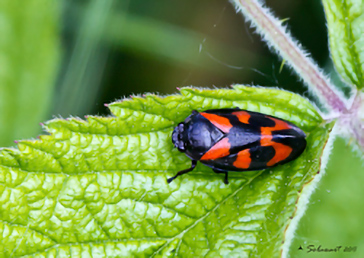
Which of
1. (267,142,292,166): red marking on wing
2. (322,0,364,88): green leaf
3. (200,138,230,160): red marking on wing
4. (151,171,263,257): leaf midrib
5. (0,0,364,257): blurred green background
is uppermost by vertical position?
(0,0,364,257): blurred green background

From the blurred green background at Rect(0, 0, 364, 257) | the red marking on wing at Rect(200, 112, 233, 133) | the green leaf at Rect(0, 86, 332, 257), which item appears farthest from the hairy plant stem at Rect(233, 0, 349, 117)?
the blurred green background at Rect(0, 0, 364, 257)

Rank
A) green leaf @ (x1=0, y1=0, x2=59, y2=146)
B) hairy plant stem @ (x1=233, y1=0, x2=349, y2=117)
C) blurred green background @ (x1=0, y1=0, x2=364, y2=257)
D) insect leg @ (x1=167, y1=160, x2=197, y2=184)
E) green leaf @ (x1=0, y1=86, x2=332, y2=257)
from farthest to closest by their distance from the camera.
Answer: green leaf @ (x1=0, y1=0, x2=59, y2=146), blurred green background @ (x1=0, y1=0, x2=364, y2=257), hairy plant stem @ (x1=233, y1=0, x2=349, y2=117), insect leg @ (x1=167, y1=160, x2=197, y2=184), green leaf @ (x1=0, y1=86, x2=332, y2=257)

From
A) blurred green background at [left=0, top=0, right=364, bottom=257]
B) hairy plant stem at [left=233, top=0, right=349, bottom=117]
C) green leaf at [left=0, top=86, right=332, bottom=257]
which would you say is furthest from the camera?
blurred green background at [left=0, top=0, right=364, bottom=257]

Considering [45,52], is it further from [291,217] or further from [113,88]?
[291,217]

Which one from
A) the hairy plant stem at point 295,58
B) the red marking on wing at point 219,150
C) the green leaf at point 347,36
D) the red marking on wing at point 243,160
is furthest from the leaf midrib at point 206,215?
the green leaf at point 347,36

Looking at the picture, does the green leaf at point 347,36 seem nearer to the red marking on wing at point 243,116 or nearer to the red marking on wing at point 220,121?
the red marking on wing at point 243,116

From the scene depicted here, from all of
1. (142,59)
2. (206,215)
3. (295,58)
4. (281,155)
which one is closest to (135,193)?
(206,215)

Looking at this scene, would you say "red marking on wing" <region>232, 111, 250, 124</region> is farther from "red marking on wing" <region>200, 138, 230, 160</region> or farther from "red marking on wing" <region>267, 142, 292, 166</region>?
"red marking on wing" <region>267, 142, 292, 166</region>
